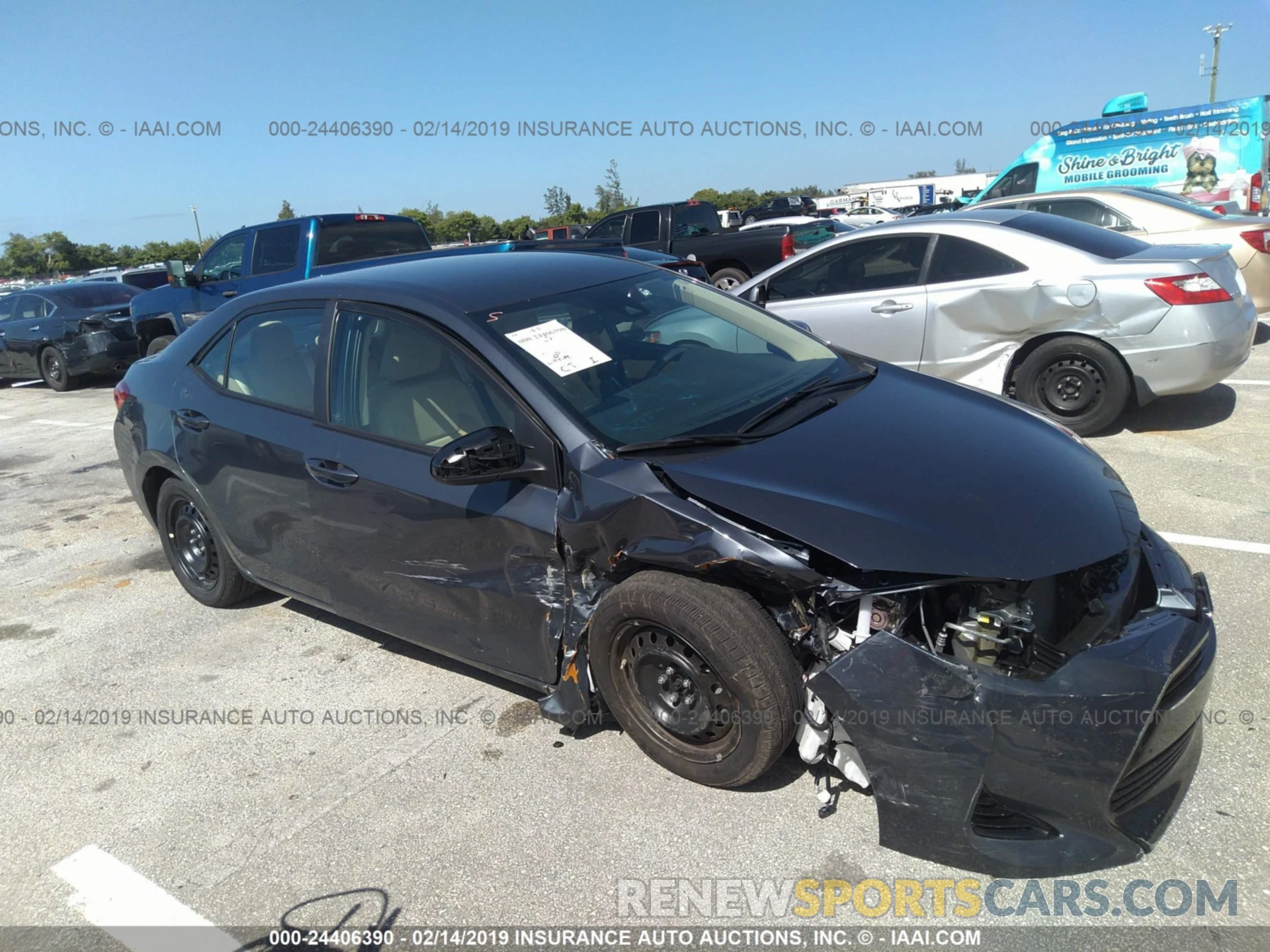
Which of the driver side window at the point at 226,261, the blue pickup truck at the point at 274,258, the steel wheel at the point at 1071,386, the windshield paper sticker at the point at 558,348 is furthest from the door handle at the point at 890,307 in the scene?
the driver side window at the point at 226,261

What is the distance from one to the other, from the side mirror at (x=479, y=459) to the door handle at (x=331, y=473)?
696 millimetres

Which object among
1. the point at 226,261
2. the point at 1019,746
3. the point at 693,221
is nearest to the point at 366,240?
the point at 226,261

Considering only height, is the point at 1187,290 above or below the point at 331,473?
above

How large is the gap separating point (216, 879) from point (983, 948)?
224 cm

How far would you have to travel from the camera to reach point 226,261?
36.4 ft

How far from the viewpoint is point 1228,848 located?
2.54 metres

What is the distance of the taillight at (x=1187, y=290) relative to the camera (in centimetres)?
570

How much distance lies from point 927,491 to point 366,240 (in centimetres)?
931

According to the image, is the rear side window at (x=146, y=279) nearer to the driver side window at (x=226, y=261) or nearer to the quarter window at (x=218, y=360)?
the driver side window at (x=226, y=261)

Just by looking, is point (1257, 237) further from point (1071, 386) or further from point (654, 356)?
point (654, 356)

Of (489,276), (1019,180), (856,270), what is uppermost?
(1019,180)

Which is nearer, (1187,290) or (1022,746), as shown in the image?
(1022,746)

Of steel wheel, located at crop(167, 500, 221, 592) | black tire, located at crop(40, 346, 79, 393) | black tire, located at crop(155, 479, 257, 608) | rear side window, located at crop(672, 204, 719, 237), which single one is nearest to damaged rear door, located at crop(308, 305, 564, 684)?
black tire, located at crop(155, 479, 257, 608)

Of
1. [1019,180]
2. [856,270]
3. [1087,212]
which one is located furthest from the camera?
[1019,180]
